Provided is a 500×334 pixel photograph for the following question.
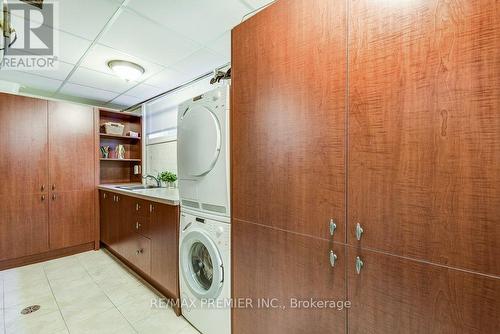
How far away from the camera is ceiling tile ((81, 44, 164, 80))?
2.32 meters

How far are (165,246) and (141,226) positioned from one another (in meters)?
0.55

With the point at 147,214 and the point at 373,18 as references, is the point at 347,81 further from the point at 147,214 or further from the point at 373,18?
the point at 147,214

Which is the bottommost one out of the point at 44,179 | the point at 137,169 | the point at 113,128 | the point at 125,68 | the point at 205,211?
the point at 205,211

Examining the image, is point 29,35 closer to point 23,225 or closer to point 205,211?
point 23,225

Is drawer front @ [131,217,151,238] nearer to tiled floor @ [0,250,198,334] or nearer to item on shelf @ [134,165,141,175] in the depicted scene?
tiled floor @ [0,250,198,334]

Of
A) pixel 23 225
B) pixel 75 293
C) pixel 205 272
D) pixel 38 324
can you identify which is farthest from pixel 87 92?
pixel 205 272

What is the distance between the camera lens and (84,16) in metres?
1.81

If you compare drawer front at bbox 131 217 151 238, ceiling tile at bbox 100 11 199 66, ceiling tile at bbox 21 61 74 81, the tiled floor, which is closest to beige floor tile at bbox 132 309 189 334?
the tiled floor

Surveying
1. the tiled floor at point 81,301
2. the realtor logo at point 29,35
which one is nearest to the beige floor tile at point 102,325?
the tiled floor at point 81,301

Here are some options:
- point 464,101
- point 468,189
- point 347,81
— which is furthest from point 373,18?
point 468,189

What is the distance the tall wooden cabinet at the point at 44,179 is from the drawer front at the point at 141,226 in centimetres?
135

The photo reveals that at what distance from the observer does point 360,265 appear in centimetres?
90

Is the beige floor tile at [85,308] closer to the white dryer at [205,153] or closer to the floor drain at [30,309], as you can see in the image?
the floor drain at [30,309]

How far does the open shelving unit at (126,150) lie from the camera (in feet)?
12.2
